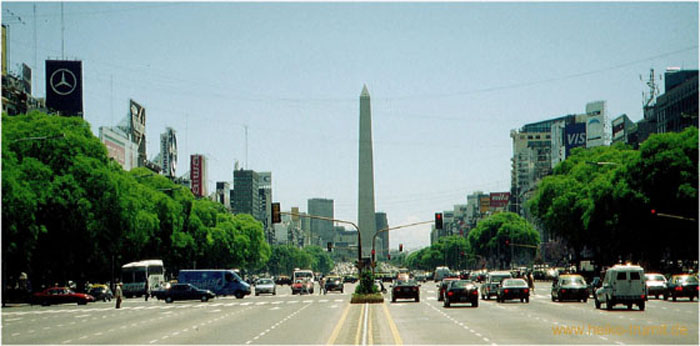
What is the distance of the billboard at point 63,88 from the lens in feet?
372

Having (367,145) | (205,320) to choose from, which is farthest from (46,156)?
(367,145)

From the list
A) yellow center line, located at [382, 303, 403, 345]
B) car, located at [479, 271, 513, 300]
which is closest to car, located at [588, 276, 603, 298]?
car, located at [479, 271, 513, 300]

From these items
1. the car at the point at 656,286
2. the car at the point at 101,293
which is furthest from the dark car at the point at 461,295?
the car at the point at 101,293

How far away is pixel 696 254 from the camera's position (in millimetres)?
76625

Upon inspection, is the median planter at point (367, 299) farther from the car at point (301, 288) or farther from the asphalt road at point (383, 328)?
the car at point (301, 288)

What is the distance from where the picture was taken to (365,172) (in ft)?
413

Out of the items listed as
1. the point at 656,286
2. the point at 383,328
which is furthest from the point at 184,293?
the point at 383,328

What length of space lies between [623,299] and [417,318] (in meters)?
10.4

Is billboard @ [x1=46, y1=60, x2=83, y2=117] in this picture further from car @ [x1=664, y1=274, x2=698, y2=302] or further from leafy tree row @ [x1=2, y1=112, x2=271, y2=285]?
car @ [x1=664, y1=274, x2=698, y2=302]

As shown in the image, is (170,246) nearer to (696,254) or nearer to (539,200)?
(539,200)

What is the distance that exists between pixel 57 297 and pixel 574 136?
139903 millimetres

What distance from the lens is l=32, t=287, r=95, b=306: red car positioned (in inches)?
2736

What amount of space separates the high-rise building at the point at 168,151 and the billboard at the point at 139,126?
43.8ft

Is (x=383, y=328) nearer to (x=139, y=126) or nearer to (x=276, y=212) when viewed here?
(x=276, y=212)
